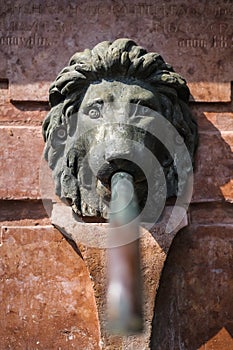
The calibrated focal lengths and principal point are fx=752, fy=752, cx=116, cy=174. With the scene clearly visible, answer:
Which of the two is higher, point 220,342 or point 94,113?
point 94,113

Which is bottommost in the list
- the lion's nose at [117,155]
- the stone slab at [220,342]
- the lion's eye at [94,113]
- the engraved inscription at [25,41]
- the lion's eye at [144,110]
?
the stone slab at [220,342]

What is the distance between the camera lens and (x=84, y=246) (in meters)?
1.88

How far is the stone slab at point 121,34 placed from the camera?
208 centimetres

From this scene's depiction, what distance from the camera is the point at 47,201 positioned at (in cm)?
199

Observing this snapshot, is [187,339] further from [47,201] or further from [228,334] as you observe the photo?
[47,201]

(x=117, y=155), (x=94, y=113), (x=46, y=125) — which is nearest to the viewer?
(x=117, y=155)

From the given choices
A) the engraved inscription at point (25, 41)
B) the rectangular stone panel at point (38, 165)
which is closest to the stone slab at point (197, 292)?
the rectangular stone panel at point (38, 165)

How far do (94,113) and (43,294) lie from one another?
0.49m

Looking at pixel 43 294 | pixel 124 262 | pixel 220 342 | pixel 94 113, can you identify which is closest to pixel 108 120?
pixel 94 113

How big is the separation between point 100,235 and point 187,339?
353mm

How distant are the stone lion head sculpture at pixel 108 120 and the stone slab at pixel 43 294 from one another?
0.14 meters

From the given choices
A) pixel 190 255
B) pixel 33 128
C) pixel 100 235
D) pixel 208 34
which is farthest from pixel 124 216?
pixel 208 34

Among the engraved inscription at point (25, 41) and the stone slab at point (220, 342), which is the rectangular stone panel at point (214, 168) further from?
the engraved inscription at point (25, 41)

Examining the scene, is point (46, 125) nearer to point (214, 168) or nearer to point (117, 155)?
point (117, 155)
